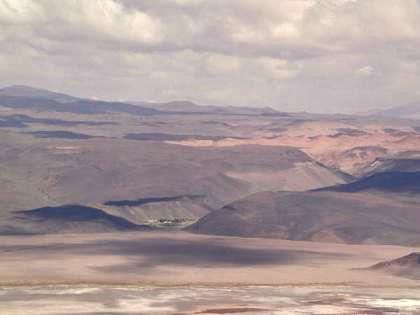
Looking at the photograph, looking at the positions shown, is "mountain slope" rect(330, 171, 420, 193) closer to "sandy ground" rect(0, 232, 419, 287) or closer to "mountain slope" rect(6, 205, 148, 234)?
"sandy ground" rect(0, 232, 419, 287)

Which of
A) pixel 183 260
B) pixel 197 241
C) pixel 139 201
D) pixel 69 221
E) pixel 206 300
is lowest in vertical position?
pixel 206 300

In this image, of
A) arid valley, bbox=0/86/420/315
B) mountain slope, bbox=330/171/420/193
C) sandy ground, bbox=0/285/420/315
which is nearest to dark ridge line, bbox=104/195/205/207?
arid valley, bbox=0/86/420/315

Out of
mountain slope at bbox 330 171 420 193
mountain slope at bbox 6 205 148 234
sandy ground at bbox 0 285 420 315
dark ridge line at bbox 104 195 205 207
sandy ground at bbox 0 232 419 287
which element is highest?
mountain slope at bbox 330 171 420 193

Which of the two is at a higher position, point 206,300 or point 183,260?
point 183,260

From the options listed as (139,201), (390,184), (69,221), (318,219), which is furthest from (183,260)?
(390,184)

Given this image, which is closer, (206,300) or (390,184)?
(206,300)

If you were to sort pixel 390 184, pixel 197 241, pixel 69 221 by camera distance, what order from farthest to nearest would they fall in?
1. pixel 390 184
2. pixel 69 221
3. pixel 197 241

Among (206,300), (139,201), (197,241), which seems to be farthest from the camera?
(139,201)

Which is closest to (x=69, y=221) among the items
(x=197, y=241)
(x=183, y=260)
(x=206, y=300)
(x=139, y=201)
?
(x=197, y=241)

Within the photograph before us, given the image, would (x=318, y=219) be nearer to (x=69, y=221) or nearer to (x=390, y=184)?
(x=390, y=184)

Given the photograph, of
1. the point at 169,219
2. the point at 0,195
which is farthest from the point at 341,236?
the point at 0,195
